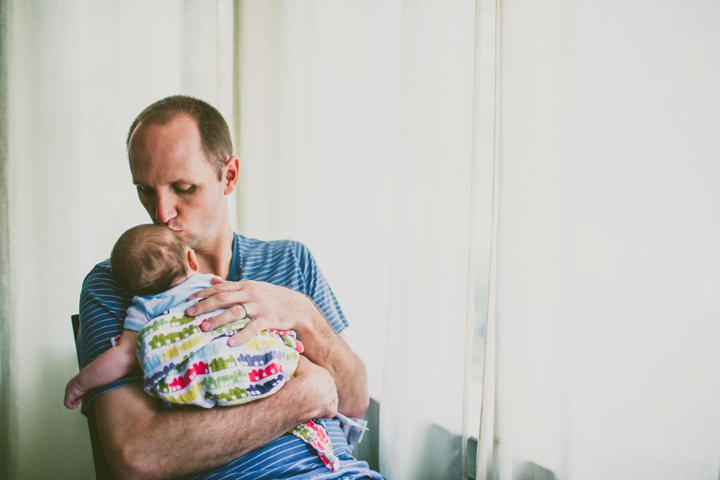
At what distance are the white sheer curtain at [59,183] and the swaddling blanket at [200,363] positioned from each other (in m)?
1.29

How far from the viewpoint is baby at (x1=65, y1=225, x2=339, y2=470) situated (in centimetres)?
102

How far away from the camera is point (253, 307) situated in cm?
117

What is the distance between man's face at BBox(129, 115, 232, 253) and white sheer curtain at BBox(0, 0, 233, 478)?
857 millimetres

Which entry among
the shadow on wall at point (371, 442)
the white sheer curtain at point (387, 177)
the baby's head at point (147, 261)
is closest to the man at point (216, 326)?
the baby's head at point (147, 261)

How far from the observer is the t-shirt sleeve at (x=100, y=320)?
108 cm

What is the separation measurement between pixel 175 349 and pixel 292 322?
0.34 metres

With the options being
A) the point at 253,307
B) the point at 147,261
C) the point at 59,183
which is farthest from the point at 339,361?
the point at 59,183

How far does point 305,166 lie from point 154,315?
41.4 inches

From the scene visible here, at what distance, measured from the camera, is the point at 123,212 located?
2.14m

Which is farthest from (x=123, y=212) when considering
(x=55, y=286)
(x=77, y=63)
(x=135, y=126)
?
(x=135, y=126)

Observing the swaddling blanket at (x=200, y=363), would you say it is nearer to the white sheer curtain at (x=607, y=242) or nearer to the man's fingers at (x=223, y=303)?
the man's fingers at (x=223, y=303)

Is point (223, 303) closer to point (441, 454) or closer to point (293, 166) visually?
point (441, 454)

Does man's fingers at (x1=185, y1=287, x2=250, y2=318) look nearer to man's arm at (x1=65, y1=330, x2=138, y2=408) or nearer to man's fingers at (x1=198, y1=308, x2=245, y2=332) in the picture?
man's fingers at (x1=198, y1=308, x2=245, y2=332)

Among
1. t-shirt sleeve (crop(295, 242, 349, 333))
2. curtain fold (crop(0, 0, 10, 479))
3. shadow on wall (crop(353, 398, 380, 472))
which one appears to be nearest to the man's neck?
t-shirt sleeve (crop(295, 242, 349, 333))
